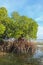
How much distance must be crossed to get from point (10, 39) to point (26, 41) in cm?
491

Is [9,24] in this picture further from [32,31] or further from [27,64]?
[27,64]

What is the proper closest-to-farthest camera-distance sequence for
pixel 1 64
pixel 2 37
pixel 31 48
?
pixel 1 64 → pixel 31 48 → pixel 2 37

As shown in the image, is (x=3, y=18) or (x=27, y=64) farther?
(x=3, y=18)

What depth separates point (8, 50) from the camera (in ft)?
173

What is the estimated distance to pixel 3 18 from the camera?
54.0 meters

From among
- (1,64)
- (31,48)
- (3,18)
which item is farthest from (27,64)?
(3,18)

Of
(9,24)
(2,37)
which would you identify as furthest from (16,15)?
(2,37)

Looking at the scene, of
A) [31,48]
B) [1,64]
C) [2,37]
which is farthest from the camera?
[2,37]

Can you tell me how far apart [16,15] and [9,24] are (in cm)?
316

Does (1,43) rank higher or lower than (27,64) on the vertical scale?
higher

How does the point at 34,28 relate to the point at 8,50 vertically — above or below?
above

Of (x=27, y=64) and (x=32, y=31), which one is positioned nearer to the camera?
(x=27, y=64)

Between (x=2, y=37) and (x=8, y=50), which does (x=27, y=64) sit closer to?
(x=8, y=50)

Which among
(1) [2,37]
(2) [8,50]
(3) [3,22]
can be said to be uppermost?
(3) [3,22]
